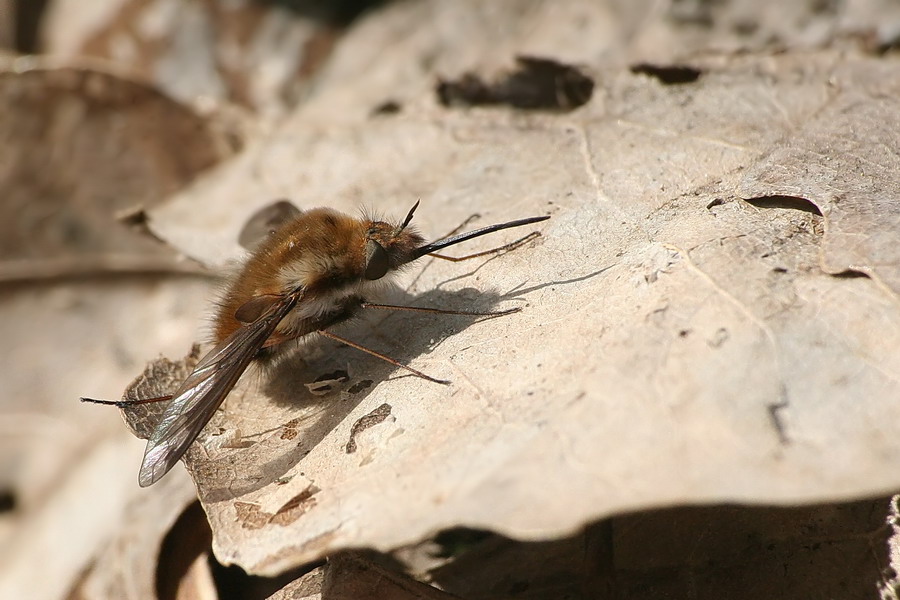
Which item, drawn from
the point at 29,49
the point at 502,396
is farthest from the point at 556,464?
the point at 29,49

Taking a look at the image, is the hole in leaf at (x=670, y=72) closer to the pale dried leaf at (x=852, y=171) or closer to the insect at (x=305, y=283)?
the pale dried leaf at (x=852, y=171)

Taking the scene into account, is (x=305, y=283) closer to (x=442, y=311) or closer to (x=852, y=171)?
(x=442, y=311)

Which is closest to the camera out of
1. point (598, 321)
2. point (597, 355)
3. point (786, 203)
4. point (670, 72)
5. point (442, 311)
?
point (597, 355)

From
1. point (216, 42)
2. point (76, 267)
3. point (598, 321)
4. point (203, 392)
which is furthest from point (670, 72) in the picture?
point (76, 267)

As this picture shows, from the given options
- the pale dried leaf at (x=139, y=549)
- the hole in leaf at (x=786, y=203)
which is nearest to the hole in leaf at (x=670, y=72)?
the hole in leaf at (x=786, y=203)

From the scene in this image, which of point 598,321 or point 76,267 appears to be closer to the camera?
point 598,321

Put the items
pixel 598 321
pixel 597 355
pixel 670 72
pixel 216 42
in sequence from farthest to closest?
pixel 216 42, pixel 670 72, pixel 598 321, pixel 597 355

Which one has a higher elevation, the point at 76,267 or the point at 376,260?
the point at 376,260
